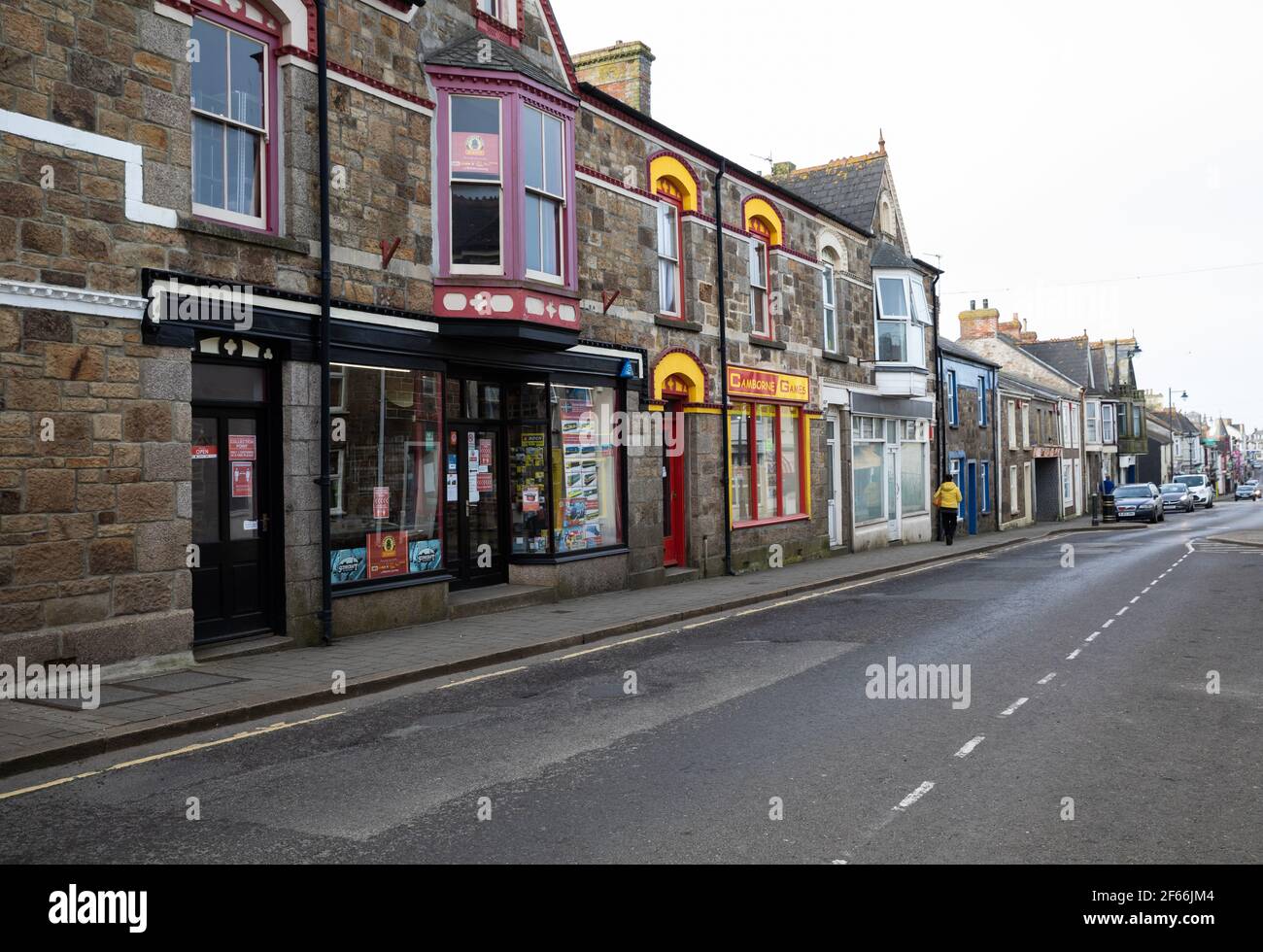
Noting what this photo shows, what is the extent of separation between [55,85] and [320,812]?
7252mm

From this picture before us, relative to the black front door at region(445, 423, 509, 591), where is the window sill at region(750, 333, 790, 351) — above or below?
above

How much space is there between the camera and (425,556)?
13.4m

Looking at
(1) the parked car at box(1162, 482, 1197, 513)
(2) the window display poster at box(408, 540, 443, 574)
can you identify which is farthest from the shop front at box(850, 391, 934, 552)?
(1) the parked car at box(1162, 482, 1197, 513)

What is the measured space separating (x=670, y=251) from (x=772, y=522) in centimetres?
651

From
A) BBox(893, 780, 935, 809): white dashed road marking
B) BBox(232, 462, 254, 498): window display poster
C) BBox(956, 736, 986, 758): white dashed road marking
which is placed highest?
BBox(232, 462, 254, 498): window display poster

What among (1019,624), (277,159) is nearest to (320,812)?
(277,159)

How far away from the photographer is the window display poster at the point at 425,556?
43.4ft

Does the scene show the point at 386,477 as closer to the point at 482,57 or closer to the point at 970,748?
the point at 482,57

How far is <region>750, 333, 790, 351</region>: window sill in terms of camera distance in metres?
21.7

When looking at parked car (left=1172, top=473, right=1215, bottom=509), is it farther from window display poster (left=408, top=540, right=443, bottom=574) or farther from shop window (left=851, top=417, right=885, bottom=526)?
window display poster (left=408, top=540, right=443, bottom=574)

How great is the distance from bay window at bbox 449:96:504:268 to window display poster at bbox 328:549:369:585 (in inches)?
160

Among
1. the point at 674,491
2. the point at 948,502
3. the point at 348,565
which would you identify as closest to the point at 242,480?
the point at 348,565

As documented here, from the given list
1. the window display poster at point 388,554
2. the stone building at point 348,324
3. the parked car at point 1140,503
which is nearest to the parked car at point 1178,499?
the parked car at point 1140,503
